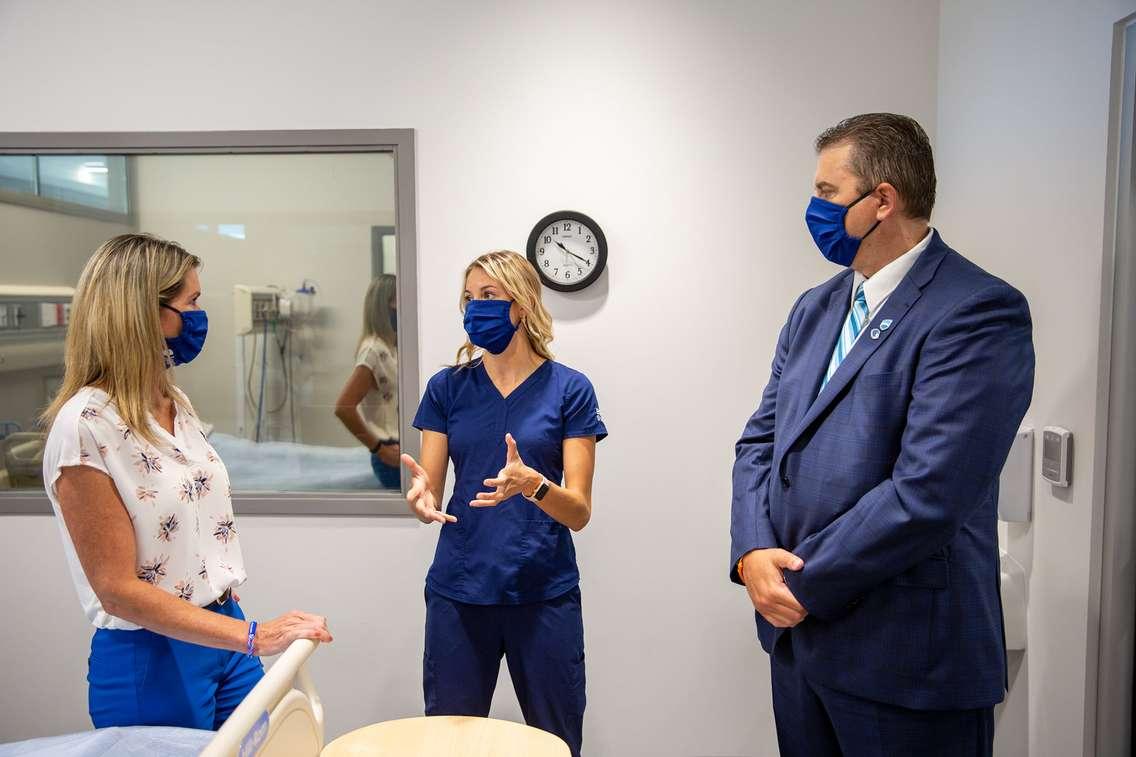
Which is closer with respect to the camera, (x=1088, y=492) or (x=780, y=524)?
(x=780, y=524)

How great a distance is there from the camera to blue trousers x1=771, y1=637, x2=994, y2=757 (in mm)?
1271

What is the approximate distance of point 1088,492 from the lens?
1.59m

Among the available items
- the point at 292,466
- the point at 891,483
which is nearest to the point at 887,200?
the point at 891,483

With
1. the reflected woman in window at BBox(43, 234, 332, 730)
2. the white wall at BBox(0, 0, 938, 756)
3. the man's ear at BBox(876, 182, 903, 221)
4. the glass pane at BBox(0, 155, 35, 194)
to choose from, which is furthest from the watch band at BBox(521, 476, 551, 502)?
the glass pane at BBox(0, 155, 35, 194)

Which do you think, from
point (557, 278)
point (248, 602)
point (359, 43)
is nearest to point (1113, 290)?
point (557, 278)

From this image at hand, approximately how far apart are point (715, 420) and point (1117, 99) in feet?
4.46

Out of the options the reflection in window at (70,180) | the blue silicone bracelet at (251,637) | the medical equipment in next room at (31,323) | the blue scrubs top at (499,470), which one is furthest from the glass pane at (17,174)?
the blue silicone bracelet at (251,637)

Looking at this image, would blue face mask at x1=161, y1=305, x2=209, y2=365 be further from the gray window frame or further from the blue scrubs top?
the gray window frame

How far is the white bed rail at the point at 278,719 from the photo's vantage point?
90 cm

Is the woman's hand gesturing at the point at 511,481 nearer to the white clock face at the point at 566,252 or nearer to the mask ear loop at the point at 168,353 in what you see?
the mask ear loop at the point at 168,353

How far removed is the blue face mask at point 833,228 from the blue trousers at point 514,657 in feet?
3.14

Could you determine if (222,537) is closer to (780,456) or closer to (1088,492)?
(780,456)

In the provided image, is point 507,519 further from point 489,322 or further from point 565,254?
point 565,254

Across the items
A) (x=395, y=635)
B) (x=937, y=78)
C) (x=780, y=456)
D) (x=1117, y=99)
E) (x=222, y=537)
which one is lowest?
(x=395, y=635)
